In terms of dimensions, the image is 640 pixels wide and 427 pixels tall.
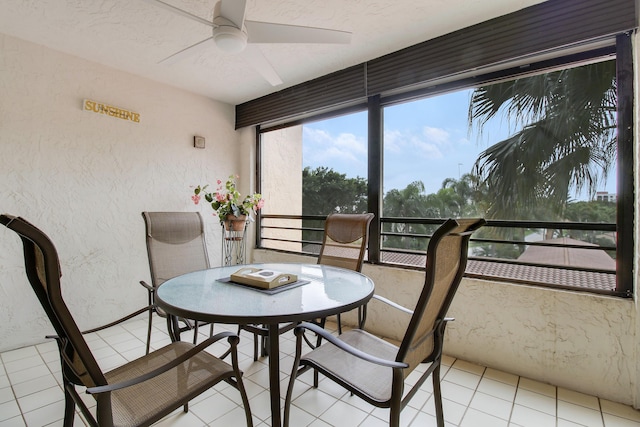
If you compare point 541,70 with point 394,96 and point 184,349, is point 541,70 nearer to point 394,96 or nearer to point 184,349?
point 394,96

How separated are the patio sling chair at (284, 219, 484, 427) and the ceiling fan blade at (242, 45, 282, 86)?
4.85ft

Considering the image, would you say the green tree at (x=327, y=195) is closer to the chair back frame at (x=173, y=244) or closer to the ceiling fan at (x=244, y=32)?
the chair back frame at (x=173, y=244)

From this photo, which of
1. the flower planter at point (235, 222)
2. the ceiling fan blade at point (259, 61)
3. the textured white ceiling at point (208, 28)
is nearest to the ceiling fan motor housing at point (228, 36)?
the ceiling fan blade at point (259, 61)

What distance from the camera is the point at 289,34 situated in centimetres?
165

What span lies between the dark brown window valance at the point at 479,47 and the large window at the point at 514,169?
16 cm

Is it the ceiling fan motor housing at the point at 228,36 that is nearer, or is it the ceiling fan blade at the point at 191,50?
the ceiling fan motor housing at the point at 228,36

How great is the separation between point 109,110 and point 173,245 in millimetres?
1606

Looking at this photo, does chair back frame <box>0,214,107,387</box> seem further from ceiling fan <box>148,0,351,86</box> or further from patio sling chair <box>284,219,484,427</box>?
ceiling fan <box>148,0,351,86</box>

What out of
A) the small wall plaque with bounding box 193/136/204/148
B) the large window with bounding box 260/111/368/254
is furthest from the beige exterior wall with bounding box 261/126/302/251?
the small wall plaque with bounding box 193/136/204/148

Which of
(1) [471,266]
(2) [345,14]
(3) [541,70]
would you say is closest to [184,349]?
(1) [471,266]

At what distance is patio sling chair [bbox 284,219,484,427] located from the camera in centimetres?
101

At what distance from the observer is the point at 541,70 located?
2057mm

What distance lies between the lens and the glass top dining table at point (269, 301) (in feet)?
3.92

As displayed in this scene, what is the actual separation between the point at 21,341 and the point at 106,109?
6.91ft
